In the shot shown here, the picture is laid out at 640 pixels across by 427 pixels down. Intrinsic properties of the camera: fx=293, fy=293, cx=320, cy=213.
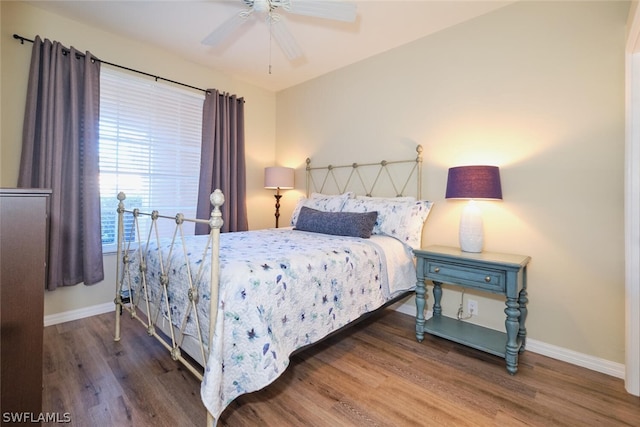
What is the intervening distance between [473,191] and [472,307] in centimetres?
102

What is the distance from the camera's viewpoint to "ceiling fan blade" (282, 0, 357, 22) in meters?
1.77

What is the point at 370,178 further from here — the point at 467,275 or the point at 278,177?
the point at 467,275

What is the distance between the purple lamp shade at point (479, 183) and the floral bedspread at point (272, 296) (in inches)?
27.8

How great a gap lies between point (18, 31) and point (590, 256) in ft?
14.7

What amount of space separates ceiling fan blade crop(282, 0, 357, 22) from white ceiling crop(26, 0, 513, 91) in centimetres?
55

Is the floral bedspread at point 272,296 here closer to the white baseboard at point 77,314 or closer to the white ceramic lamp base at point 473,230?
the white ceramic lamp base at point 473,230

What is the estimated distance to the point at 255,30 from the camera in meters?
2.60

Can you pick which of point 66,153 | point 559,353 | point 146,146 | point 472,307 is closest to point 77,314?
point 66,153

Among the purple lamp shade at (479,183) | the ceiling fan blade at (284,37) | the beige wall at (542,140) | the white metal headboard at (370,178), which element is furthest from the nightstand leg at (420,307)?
the ceiling fan blade at (284,37)

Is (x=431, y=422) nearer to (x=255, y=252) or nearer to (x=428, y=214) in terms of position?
(x=255, y=252)

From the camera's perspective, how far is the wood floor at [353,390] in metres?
1.44

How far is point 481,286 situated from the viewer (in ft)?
6.42

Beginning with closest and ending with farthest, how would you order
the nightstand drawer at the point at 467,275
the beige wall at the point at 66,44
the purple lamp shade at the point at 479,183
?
the nightstand drawer at the point at 467,275 < the purple lamp shade at the point at 479,183 < the beige wall at the point at 66,44

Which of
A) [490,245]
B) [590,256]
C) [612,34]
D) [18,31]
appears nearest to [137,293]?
[18,31]
